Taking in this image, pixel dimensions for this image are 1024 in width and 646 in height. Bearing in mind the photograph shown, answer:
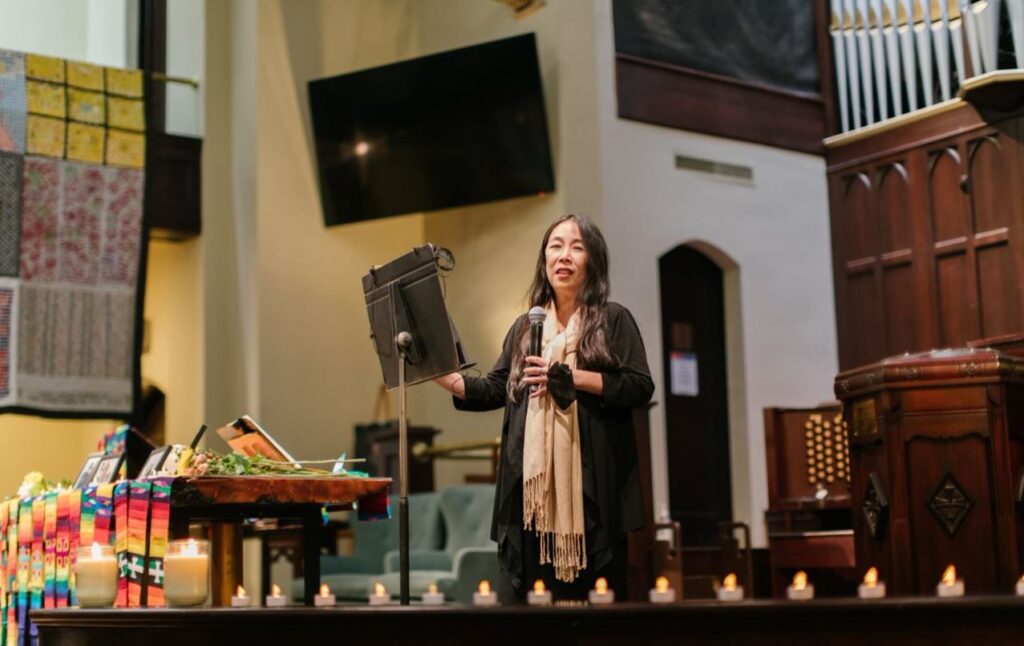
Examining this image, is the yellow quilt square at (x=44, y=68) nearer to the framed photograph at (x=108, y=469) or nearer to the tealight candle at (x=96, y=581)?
the framed photograph at (x=108, y=469)

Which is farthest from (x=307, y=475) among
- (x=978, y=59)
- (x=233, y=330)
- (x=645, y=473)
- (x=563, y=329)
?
(x=978, y=59)

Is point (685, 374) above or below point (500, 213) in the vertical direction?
below

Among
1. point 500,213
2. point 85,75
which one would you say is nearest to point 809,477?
point 500,213

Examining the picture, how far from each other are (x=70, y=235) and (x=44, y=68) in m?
1.02

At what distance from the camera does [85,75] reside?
27.6 ft

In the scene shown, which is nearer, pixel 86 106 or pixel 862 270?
pixel 86 106

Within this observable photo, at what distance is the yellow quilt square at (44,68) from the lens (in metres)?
8.20

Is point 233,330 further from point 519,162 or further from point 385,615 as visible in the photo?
point 385,615

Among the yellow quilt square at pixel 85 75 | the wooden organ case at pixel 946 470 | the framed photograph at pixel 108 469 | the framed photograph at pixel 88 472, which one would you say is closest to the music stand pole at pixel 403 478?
the framed photograph at pixel 108 469

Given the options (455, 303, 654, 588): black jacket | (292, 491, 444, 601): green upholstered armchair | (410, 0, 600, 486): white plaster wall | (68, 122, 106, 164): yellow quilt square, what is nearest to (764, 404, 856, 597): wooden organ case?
(292, 491, 444, 601): green upholstered armchair

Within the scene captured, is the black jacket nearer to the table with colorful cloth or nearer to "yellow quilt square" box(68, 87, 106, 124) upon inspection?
the table with colorful cloth

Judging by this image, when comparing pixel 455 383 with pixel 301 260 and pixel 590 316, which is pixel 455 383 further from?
pixel 301 260

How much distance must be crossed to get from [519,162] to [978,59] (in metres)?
2.79

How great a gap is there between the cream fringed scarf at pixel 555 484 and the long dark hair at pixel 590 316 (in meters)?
0.05
